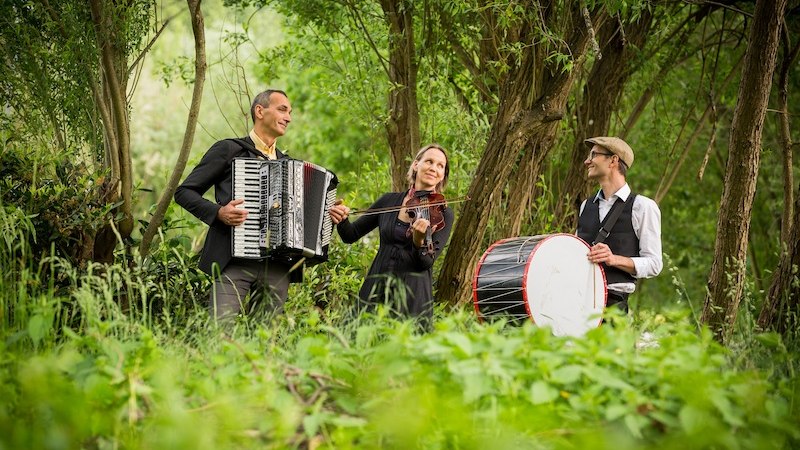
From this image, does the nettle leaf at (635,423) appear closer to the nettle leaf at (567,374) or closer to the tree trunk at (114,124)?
the nettle leaf at (567,374)

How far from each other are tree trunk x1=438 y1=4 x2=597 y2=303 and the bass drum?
4.45ft

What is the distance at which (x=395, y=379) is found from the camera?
382 cm

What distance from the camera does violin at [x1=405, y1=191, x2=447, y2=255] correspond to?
5.83 metres

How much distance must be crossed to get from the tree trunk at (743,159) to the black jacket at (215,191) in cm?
322

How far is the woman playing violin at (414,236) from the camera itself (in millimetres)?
5820

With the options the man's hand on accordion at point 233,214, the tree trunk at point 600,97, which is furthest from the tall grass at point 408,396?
the tree trunk at point 600,97

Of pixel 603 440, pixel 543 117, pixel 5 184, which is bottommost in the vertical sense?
pixel 603 440

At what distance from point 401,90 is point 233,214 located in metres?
3.52

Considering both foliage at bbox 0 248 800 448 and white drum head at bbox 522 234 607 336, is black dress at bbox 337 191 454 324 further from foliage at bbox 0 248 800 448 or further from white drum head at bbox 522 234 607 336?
foliage at bbox 0 248 800 448

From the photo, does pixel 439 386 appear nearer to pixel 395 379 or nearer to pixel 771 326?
pixel 395 379

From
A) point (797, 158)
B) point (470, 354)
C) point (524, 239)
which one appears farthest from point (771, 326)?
point (797, 158)

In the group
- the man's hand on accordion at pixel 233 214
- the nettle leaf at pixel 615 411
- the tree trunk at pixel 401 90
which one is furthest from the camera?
the tree trunk at pixel 401 90

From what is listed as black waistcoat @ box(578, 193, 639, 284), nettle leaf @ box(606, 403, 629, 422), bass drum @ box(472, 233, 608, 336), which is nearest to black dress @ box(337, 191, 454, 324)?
bass drum @ box(472, 233, 608, 336)

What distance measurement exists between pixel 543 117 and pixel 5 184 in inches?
145
